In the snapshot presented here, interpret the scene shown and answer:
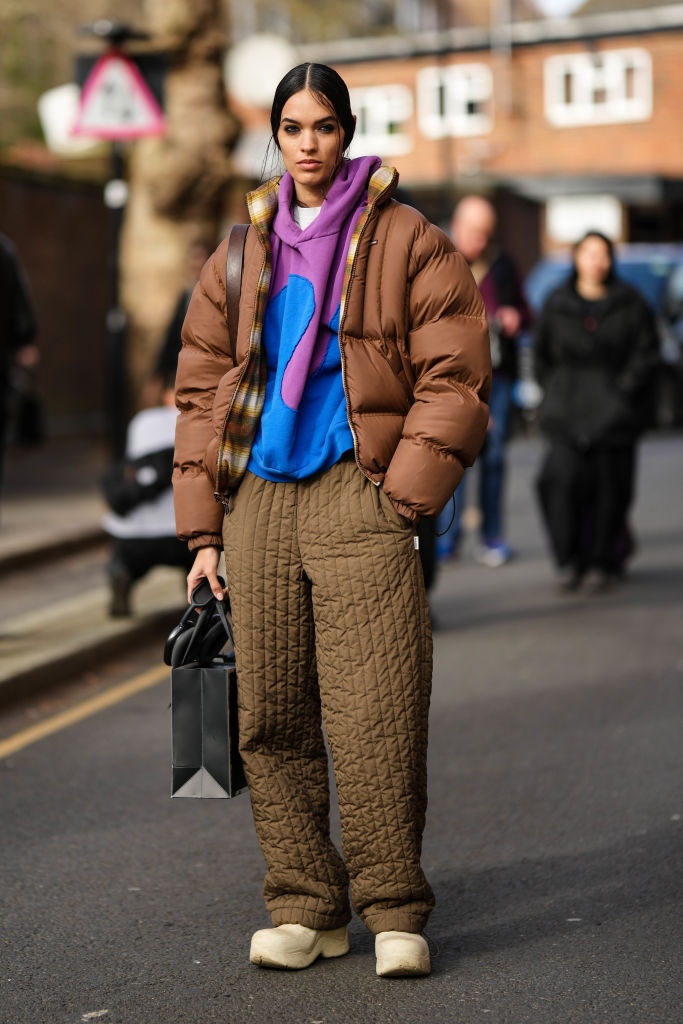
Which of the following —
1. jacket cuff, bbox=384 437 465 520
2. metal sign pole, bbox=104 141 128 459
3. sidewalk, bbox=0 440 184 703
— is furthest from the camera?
metal sign pole, bbox=104 141 128 459

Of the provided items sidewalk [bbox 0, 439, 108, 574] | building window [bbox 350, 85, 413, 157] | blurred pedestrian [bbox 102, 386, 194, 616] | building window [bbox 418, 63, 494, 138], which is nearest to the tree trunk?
sidewalk [bbox 0, 439, 108, 574]

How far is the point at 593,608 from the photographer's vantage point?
8703 millimetres

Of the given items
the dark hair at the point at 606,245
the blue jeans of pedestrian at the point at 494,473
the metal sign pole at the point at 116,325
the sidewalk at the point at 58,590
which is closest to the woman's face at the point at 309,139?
the sidewalk at the point at 58,590

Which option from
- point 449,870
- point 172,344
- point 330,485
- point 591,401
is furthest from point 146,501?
point 330,485

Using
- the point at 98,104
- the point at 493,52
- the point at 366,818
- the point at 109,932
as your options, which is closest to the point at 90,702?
the point at 109,932

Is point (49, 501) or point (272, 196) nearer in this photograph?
point (272, 196)

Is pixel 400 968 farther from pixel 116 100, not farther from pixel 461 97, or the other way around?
pixel 461 97

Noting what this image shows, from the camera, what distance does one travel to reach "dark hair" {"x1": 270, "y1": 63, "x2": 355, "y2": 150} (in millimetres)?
3557

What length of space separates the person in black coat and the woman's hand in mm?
5443

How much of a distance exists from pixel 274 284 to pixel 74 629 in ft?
14.6

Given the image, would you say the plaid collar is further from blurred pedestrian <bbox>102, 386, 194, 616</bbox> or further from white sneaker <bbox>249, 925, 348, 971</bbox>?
blurred pedestrian <bbox>102, 386, 194, 616</bbox>

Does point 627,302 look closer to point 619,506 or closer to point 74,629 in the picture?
point 619,506

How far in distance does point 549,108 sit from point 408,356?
139 feet

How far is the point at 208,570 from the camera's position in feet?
12.4
